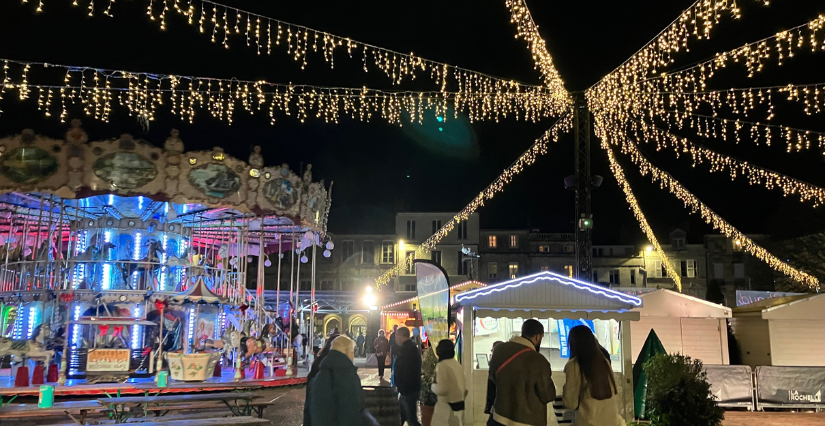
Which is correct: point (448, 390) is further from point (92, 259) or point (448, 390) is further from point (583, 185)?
point (92, 259)

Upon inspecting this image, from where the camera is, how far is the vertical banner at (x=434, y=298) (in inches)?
459

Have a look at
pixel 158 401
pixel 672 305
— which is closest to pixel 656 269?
pixel 672 305

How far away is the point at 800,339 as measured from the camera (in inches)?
603

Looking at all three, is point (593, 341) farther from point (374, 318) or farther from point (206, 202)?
point (374, 318)

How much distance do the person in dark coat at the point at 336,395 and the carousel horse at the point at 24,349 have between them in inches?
495

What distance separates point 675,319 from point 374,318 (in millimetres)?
26255

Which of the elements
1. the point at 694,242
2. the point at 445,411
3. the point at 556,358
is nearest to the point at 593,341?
the point at 445,411

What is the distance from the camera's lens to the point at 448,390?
23.1 feet

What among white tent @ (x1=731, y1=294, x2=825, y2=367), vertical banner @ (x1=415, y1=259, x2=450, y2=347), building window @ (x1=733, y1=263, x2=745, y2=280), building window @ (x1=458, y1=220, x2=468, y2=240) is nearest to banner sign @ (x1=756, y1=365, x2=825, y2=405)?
white tent @ (x1=731, y1=294, x2=825, y2=367)

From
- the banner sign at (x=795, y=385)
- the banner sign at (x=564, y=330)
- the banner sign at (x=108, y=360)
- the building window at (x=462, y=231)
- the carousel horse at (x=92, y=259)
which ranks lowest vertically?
the banner sign at (x=795, y=385)

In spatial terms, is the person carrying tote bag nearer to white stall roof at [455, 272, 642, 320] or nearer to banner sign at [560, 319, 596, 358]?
white stall roof at [455, 272, 642, 320]

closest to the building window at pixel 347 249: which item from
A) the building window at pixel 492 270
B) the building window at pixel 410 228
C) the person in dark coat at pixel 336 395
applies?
the building window at pixel 410 228

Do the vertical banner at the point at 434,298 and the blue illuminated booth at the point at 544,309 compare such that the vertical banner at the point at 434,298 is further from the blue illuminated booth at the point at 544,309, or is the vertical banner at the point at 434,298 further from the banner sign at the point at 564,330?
the banner sign at the point at 564,330

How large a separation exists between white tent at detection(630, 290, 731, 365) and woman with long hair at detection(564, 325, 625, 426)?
11681 mm
